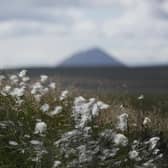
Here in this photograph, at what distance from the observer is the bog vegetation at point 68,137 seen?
892cm

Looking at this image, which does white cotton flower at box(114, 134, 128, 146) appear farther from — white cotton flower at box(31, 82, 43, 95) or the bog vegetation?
white cotton flower at box(31, 82, 43, 95)

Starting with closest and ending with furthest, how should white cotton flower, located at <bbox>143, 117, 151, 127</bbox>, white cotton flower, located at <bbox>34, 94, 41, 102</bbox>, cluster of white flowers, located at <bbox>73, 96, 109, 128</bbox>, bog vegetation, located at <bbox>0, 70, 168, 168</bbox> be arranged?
1. bog vegetation, located at <bbox>0, 70, 168, 168</bbox>
2. cluster of white flowers, located at <bbox>73, 96, 109, 128</bbox>
3. white cotton flower, located at <bbox>34, 94, 41, 102</bbox>
4. white cotton flower, located at <bbox>143, 117, 151, 127</bbox>

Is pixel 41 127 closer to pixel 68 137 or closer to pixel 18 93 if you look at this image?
pixel 68 137

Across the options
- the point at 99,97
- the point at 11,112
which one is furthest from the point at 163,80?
the point at 11,112

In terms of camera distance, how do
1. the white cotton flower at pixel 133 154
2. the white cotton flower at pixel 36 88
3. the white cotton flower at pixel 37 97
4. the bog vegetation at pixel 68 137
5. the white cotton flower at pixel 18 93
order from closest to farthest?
the bog vegetation at pixel 68 137 < the white cotton flower at pixel 133 154 < the white cotton flower at pixel 18 93 < the white cotton flower at pixel 36 88 < the white cotton flower at pixel 37 97

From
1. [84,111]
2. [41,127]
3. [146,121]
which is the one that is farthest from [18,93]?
[146,121]

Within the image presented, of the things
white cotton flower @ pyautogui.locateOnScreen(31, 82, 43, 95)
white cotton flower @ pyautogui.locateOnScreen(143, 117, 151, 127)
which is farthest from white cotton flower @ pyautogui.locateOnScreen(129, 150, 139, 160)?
white cotton flower @ pyautogui.locateOnScreen(31, 82, 43, 95)

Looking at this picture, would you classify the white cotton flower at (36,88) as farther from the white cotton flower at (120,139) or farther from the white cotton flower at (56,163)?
the white cotton flower at (56,163)

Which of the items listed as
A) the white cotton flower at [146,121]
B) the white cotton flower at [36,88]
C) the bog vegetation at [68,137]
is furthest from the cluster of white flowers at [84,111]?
the white cotton flower at [146,121]

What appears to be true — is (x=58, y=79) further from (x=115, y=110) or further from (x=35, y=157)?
(x=35, y=157)

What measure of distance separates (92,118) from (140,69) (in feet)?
162

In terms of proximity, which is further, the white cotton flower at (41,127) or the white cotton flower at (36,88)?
the white cotton flower at (36,88)

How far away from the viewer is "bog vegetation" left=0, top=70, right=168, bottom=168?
351 inches

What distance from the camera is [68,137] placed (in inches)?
353
